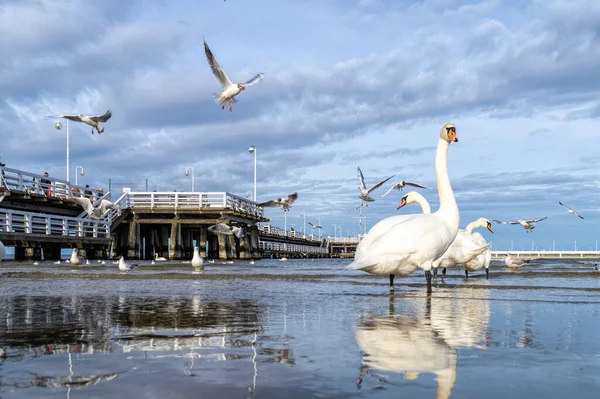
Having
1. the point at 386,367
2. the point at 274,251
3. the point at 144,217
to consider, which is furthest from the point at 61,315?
the point at 274,251

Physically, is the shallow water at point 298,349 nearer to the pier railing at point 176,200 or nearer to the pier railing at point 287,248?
the pier railing at point 176,200

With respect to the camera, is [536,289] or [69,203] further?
[69,203]

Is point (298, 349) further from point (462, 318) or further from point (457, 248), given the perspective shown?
point (457, 248)

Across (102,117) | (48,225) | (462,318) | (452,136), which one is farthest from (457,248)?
(48,225)

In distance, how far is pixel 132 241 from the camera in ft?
168

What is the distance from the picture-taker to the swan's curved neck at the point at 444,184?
1195cm

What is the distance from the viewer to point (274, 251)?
90.9 metres

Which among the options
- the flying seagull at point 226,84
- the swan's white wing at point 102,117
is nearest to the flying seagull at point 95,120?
the swan's white wing at point 102,117

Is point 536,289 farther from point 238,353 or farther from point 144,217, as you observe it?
point 144,217

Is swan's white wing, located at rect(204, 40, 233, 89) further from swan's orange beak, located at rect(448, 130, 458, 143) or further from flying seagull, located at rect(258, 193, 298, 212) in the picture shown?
flying seagull, located at rect(258, 193, 298, 212)

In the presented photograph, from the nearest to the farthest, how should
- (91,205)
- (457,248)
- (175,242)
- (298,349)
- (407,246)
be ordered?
(298,349) < (407,246) < (457,248) < (91,205) < (175,242)

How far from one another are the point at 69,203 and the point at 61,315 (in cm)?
3938

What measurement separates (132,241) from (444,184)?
41.6 meters

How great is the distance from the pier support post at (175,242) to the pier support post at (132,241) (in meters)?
2.72
